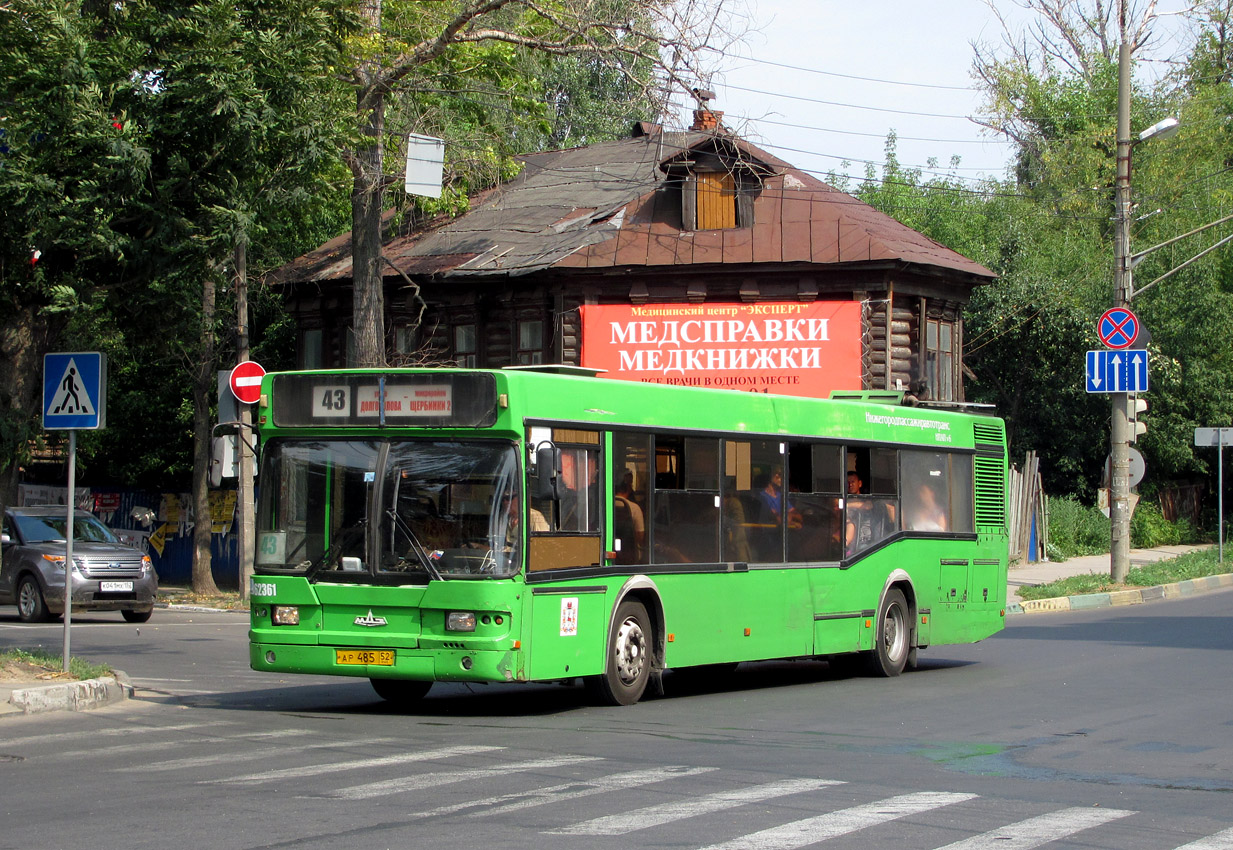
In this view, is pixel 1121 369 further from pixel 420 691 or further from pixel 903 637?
pixel 420 691

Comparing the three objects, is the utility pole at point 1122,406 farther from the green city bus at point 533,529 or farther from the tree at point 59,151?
the tree at point 59,151

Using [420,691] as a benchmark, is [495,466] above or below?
above

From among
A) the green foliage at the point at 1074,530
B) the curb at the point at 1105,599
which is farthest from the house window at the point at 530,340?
the green foliage at the point at 1074,530

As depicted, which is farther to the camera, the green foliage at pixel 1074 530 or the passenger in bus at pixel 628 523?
the green foliage at pixel 1074 530

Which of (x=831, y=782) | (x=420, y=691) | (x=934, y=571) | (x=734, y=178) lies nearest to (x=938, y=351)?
(x=734, y=178)

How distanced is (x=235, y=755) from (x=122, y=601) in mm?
13128

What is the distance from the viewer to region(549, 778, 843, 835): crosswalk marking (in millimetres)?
6938

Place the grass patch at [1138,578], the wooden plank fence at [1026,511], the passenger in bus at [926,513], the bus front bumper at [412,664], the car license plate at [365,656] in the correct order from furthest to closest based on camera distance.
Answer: the wooden plank fence at [1026,511] < the grass patch at [1138,578] < the passenger in bus at [926,513] < the car license plate at [365,656] < the bus front bumper at [412,664]

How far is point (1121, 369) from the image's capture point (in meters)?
26.3

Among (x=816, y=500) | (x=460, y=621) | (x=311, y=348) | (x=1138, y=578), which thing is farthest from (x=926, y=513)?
(x=311, y=348)

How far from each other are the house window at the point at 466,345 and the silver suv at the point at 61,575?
1406 centimetres

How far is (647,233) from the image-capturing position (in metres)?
33.7

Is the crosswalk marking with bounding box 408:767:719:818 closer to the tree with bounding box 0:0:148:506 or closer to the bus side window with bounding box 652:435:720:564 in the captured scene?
the bus side window with bounding box 652:435:720:564

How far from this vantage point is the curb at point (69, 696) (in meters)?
11.4
